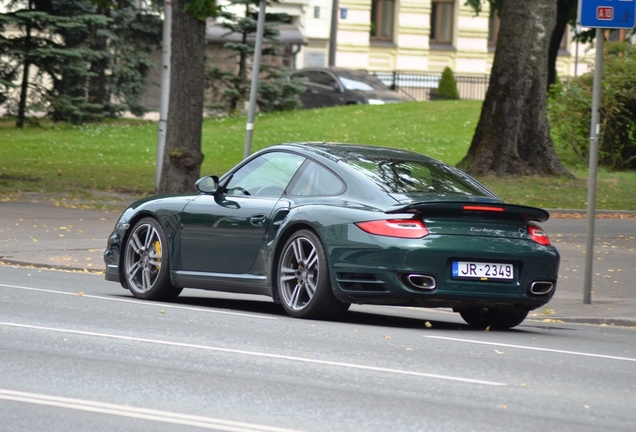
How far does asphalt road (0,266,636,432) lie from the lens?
6695mm

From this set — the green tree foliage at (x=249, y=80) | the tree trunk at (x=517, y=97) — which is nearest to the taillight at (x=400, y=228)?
the tree trunk at (x=517, y=97)

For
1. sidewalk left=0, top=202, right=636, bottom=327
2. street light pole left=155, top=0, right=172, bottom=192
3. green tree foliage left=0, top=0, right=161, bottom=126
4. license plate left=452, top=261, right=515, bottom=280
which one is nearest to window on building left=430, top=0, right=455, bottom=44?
green tree foliage left=0, top=0, right=161, bottom=126

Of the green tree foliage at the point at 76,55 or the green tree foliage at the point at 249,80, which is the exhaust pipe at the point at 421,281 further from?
the green tree foliage at the point at 249,80

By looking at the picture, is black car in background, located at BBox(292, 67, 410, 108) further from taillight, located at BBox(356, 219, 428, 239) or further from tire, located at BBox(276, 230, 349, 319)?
taillight, located at BBox(356, 219, 428, 239)

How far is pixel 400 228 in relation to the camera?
10.3m

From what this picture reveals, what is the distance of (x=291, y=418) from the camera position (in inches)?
262

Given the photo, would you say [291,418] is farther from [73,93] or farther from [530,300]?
[73,93]

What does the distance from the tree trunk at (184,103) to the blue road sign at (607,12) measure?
9.53 meters

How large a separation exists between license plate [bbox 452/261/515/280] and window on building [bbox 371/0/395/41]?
1995 inches

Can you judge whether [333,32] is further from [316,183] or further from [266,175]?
[316,183]

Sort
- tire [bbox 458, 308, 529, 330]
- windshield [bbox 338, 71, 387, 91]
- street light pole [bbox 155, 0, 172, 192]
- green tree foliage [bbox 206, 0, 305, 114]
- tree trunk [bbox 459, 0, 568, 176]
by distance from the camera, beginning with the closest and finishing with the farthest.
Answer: tire [bbox 458, 308, 529, 330] < street light pole [bbox 155, 0, 172, 192] < tree trunk [bbox 459, 0, 568, 176] < green tree foliage [bbox 206, 0, 305, 114] < windshield [bbox 338, 71, 387, 91]

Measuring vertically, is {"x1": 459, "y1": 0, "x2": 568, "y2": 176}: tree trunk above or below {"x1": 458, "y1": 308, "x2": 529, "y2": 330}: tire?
above

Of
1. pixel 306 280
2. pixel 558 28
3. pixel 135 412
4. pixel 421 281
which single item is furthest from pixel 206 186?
pixel 558 28

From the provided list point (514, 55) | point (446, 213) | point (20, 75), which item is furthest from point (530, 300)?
point (20, 75)
